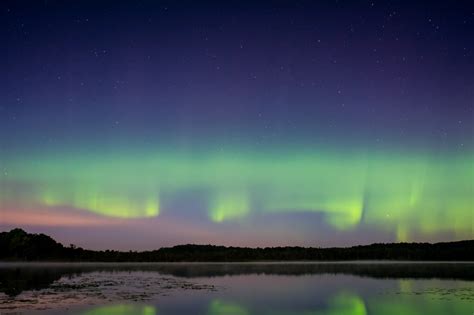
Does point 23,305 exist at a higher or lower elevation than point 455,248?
lower

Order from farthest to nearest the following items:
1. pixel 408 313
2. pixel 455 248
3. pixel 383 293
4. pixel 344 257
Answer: pixel 344 257 < pixel 455 248 < pixel 383 293 < pixel 408 313

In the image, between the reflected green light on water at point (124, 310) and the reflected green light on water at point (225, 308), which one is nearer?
the reflected green light on water at point (124, 310)

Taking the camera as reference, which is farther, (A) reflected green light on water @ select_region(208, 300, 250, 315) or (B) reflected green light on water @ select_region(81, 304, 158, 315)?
(A) reflected green light on water @ select_region(208, 300, 250, 315)

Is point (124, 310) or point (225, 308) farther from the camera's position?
point (225, 308)

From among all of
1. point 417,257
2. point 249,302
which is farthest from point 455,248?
point 249,302

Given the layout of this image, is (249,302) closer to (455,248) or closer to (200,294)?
(200,294)

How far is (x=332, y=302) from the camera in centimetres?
2833

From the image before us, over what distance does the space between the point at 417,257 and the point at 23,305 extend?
5219 inches

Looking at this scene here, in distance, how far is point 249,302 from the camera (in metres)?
27.7

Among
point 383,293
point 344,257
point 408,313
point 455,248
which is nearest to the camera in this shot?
point 408,313

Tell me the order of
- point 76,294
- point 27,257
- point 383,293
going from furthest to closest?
point 27,257 < point 383,293 < point 76,294

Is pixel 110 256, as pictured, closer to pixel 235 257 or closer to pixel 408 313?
pixel 235 257

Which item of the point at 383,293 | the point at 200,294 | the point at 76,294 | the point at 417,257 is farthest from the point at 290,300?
the point at 417,257

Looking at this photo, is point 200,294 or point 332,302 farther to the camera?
point 200,294
